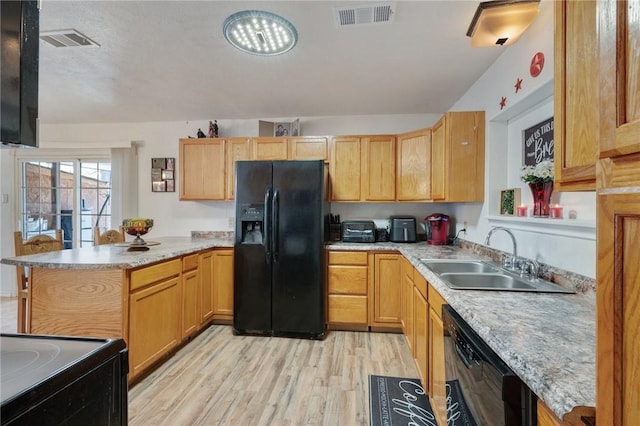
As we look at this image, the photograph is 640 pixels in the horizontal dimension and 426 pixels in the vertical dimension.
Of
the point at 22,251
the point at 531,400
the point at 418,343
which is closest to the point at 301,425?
the point at 418,343

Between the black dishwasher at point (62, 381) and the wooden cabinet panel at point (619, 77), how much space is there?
3.71ft

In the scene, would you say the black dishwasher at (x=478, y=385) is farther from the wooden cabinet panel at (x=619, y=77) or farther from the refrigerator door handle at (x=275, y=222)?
the refrigerator door handle at (x=275, y=222)

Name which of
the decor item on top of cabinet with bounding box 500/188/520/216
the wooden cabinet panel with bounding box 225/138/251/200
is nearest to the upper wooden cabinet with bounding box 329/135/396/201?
the wooden cabinet panel with bounding box 225/138/251/200

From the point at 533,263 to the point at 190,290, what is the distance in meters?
2.71

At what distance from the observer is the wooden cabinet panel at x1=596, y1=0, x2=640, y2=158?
18.4 inches

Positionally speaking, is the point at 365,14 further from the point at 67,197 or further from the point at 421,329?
the point at 67,197

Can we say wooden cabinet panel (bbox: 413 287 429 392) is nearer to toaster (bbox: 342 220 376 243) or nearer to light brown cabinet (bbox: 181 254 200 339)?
toaster (bbox: 342 220 376 243)

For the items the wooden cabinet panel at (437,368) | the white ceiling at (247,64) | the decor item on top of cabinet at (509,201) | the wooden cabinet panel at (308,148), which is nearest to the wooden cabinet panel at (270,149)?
the wooden cabinet panel at (308,148)

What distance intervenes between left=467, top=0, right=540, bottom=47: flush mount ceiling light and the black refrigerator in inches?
63.6

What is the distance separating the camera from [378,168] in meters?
3.34

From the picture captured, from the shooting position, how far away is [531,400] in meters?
0.75

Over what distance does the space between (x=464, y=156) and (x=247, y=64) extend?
6.45ft

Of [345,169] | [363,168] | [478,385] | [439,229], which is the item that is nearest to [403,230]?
[439,229]

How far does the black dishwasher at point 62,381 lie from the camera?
1.81ft
